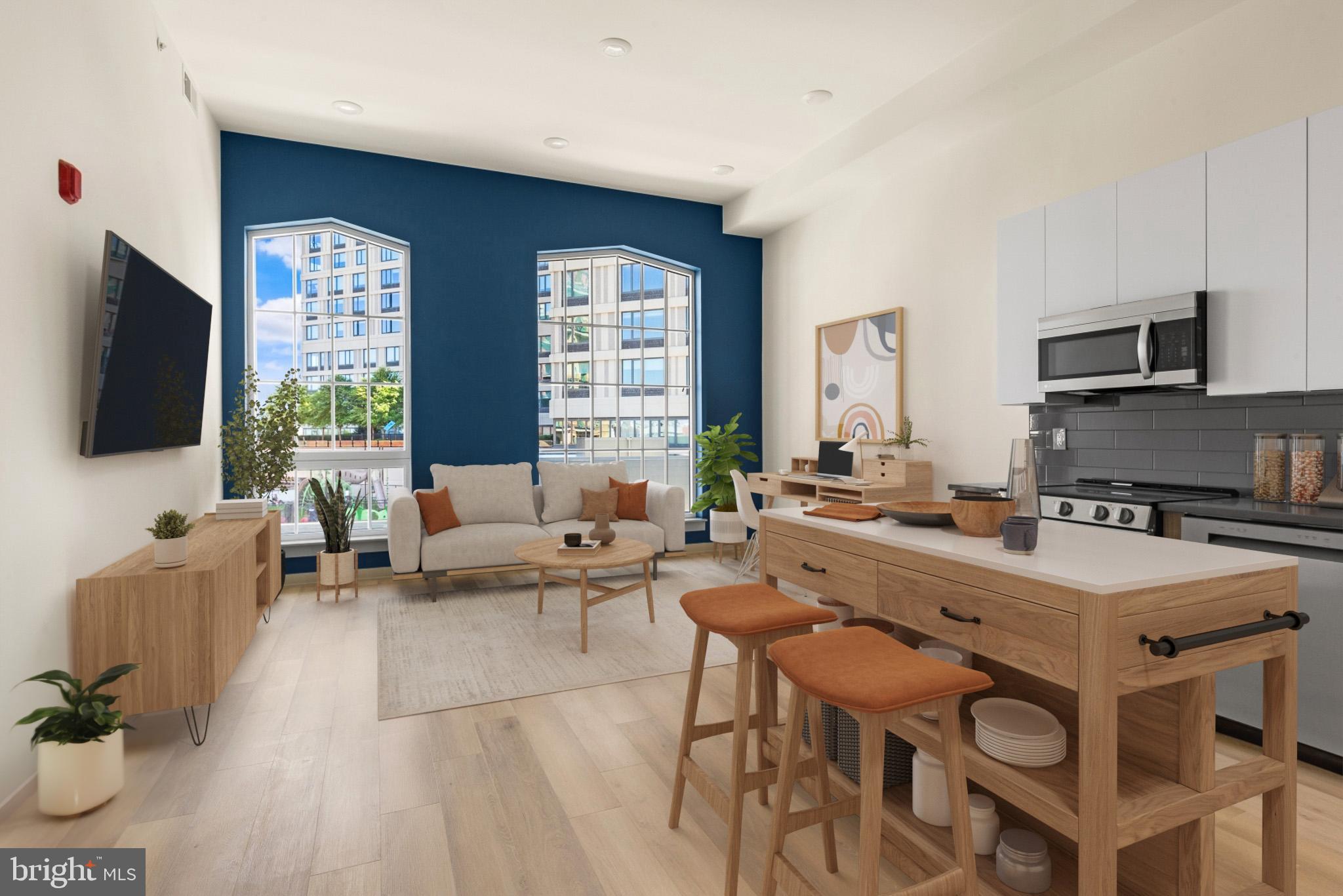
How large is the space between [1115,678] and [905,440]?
11.7 ft

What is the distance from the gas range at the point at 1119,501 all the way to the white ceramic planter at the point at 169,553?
3.28 m

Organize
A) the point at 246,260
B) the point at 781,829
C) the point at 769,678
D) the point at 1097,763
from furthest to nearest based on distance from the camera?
the point at 246,260
the point at 769,678
the point at 781,829
the point at 1097,763

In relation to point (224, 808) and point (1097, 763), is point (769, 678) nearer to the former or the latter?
point (1097, 763)

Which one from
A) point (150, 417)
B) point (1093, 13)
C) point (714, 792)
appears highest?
point (1093, 13)

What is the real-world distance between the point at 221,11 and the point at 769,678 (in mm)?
4017

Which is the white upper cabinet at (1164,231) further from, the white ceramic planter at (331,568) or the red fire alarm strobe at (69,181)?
the white ceramic planter at (331,568)

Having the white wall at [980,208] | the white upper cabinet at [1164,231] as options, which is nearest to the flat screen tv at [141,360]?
the white upper cabinet at [1164,231]

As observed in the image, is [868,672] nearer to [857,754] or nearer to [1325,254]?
[857,754]

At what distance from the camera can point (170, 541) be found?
259cm

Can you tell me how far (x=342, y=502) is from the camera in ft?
15.5

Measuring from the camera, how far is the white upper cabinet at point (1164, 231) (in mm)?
2730

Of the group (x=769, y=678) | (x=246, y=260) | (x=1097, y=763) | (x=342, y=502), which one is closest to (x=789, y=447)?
(x=342, y=502)

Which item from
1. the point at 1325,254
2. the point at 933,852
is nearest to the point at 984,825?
the point at 933,852

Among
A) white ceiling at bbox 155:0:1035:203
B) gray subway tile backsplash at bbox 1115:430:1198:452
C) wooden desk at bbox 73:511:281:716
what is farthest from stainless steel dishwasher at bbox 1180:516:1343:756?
wooden desk at bbox 73:511:281:716
